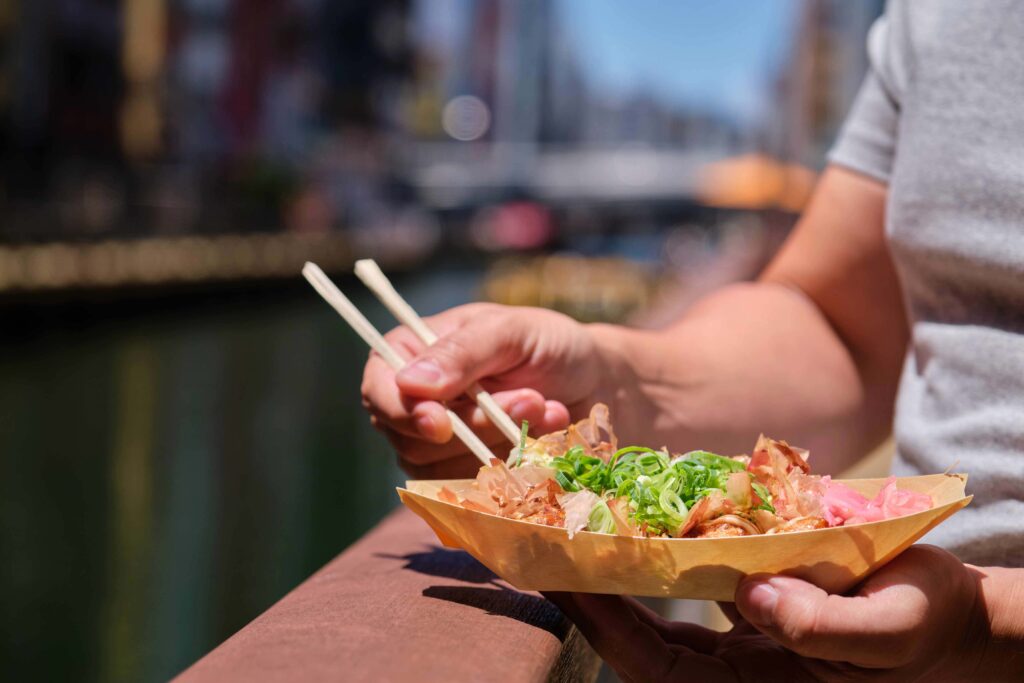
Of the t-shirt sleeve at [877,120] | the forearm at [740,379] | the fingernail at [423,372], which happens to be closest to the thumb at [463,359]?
the fingernail at [423,372]

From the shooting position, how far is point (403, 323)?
4.06 ft

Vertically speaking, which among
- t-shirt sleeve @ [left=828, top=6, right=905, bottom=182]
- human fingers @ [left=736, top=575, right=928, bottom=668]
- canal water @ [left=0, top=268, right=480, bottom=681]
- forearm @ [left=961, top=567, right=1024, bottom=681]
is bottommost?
canal water @ [left=0, top=268, right=480, bottom=681]

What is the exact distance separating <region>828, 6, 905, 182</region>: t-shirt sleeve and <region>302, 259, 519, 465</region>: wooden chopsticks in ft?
1.99

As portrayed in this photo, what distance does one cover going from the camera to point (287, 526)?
20.2ft

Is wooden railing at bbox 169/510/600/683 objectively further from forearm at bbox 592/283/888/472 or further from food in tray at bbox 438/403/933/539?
forearm at bbox 592/283/888/472

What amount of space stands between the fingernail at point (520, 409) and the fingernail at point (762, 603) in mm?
401

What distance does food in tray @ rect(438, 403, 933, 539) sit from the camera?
0.84m

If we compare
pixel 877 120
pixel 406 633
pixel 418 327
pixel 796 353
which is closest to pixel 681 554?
pixel 406 633

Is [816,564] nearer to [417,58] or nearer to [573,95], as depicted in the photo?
[417,58]

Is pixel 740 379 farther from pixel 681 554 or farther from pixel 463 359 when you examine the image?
pixel 681 554

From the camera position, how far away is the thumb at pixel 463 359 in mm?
1086

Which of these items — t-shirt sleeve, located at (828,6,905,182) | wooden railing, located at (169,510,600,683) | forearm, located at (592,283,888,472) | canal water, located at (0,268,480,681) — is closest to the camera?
wooden railing, located at (169,510,600,683)

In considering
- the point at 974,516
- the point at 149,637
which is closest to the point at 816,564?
the point at 974,516

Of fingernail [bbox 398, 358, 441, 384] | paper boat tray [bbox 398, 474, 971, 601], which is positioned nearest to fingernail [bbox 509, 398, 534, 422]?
fingernail [bbox 398, 358, 441, 384]
